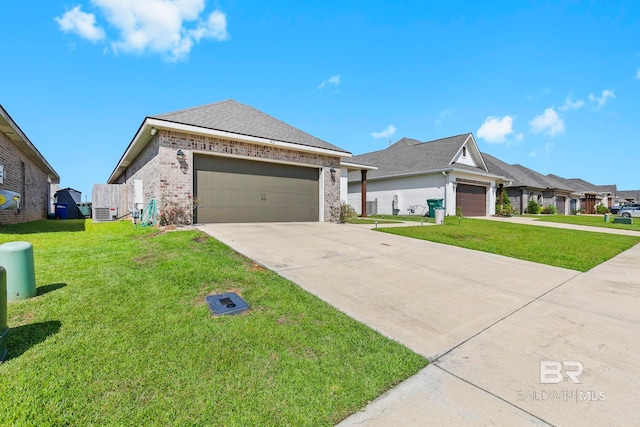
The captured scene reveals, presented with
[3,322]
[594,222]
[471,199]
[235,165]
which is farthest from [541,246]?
[594,222]

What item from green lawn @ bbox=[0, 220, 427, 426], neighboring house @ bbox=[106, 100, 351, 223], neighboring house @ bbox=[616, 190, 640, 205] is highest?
neighboring house @ bbox=[616, 190, 640, 205]

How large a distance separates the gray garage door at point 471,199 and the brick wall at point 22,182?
22365mm

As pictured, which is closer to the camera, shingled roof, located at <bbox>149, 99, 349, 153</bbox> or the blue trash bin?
shingled roof, located at <bbox>149, 99, 349, 153</bbox>

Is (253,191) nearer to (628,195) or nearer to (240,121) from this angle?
(240,121)

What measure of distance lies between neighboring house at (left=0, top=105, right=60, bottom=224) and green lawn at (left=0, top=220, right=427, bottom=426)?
823 centimetres

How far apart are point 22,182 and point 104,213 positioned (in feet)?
10.6

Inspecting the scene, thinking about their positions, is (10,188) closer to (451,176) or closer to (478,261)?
(478,261)

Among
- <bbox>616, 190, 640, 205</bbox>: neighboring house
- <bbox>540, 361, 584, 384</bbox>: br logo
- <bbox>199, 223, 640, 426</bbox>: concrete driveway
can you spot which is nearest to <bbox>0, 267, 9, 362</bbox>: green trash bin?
<bbox>199, 223, 640, 426</bbox>: concrete driveway

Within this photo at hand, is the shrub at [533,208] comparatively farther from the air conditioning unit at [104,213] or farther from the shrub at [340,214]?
the air conditioning unit at [104,213]

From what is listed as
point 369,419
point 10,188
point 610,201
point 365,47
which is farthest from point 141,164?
point 610,201

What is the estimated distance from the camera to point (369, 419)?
1.74 metres

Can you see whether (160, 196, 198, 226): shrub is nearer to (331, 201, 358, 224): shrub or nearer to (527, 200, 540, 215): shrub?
(331, 201, 358, 224): shrub

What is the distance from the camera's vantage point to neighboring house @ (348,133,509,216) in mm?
18141

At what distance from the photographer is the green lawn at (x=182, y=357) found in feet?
5.62
